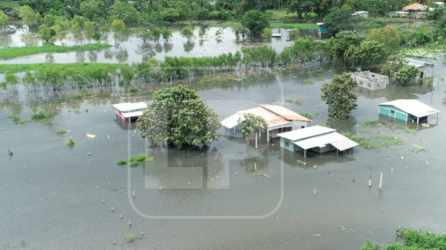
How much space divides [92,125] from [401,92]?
887 inches

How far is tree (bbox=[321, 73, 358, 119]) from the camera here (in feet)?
95.8

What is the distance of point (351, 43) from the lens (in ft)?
135

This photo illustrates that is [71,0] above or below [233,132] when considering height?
above

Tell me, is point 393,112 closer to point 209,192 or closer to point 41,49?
point 209,192

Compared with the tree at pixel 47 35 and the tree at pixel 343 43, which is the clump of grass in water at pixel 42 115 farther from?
the tree at pixel 47 35

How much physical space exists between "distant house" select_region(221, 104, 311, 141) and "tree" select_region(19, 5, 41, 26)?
1953 inches

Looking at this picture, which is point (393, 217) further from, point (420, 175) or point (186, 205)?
point (186, 205)

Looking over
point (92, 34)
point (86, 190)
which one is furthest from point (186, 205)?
point (92, 34)

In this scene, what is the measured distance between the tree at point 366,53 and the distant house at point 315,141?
16079 mm

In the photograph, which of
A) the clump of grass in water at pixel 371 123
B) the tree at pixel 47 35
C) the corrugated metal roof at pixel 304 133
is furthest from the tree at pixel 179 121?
the tree at pixel 47 35

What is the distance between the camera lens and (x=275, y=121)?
87.9 ft

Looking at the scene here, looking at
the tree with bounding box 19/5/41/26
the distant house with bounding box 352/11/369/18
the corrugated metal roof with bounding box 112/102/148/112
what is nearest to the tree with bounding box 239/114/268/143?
the corrugated metal roof with bounding box 112/102/148/112

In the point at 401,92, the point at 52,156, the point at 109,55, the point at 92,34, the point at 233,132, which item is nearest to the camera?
the point at 52,156

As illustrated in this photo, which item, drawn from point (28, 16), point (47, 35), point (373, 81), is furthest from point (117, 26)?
point (373, 81)
